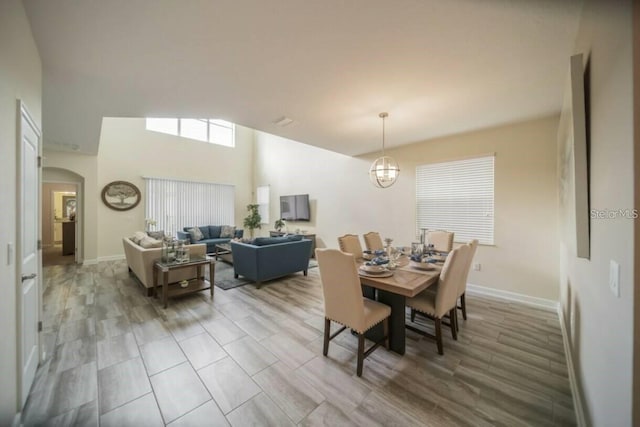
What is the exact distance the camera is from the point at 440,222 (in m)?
4.20

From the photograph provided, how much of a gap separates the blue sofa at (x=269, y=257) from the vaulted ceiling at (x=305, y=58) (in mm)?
2072

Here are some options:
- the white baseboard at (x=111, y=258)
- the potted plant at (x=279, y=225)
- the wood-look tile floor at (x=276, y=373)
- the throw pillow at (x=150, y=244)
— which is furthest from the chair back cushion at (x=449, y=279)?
the white baseboard at (x=111, y=258)

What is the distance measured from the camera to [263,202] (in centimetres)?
829

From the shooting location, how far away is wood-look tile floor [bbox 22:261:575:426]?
5.16 ft

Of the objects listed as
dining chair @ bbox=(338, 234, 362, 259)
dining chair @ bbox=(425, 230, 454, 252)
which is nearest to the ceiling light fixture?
dining chair @ bbox=(338, 234, 362, 259)

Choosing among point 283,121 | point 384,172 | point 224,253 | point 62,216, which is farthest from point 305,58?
point 62,216

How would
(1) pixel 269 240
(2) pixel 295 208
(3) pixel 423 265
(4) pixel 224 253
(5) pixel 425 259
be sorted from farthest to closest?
(2) pixel 295 208 < (4) pixel 224 253 < (1) pixel 269 240 < (5) pixel 425 259 < (3) pixel 423 265

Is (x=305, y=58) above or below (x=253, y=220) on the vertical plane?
above

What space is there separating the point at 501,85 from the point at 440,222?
234 cm

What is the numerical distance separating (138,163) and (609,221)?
8.39 m

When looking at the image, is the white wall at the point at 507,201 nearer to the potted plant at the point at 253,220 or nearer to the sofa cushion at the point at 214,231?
the potted plant at the point at 253,220

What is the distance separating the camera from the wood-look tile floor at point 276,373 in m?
1.57

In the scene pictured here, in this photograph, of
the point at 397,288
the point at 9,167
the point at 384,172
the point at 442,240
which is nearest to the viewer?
the point at 9,167

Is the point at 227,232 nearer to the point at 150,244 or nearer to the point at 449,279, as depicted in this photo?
the point at 150,244
